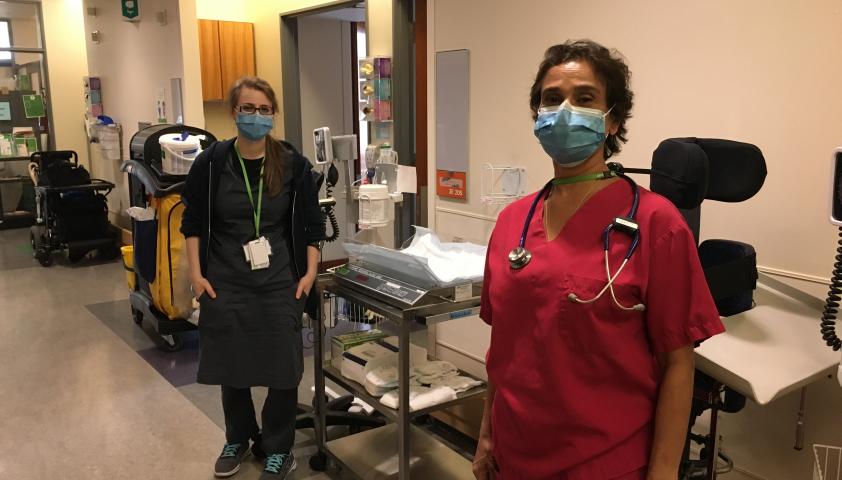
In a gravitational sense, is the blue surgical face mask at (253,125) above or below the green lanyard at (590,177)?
above

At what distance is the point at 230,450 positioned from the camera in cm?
288

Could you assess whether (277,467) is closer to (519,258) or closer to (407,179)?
(407,179)

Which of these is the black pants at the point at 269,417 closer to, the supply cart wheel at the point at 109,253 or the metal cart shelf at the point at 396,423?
the metal cart shelf at the point at 396,423

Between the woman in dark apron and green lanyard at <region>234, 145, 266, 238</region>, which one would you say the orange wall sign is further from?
green lanyard at <region>234, 145, 266, 238</region>

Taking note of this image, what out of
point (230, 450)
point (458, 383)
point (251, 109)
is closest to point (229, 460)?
point (230, 450)

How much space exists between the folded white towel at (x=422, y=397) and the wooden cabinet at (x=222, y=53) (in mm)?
4088

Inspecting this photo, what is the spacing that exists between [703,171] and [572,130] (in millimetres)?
370

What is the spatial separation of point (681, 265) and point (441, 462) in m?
1.85

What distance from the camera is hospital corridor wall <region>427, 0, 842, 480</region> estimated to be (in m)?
1.98

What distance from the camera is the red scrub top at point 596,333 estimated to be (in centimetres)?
123

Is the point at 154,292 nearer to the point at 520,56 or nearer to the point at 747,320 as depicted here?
the point at 520,56

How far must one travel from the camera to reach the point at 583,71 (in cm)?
134

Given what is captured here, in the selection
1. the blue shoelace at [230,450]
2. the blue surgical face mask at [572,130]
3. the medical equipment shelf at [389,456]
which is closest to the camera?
the blue surgical face mask at [572,130]

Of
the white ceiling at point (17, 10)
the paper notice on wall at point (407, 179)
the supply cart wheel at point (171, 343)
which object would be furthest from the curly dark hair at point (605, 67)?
the white ceiling at point (17, 10)
